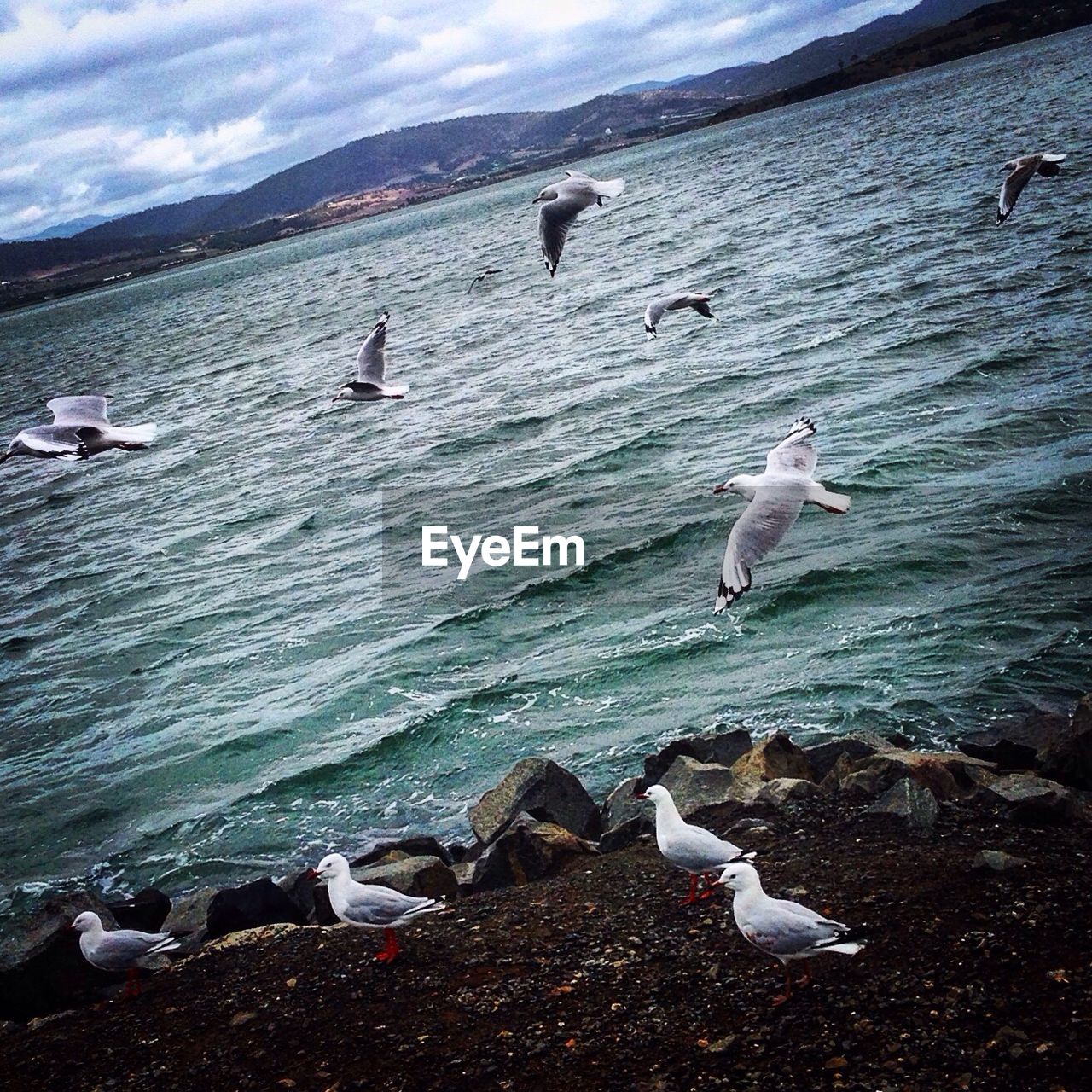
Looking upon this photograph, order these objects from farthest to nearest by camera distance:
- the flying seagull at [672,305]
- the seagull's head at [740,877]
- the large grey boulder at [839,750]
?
the flying seagull at [672,305]
the large grey boulder at [839,750]
the seagull's head at [740,877]

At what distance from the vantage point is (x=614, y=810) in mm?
10180

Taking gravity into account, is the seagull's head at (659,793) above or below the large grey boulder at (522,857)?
above

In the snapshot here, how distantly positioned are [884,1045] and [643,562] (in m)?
11.2

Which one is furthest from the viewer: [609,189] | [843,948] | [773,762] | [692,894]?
[609,189]

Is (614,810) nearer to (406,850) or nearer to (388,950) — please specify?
(406,850)

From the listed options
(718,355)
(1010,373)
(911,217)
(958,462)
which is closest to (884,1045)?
(958,462)

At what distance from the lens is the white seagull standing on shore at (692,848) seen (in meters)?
7.84

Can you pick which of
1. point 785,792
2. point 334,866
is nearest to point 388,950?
point 334,866

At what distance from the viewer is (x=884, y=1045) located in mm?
5918

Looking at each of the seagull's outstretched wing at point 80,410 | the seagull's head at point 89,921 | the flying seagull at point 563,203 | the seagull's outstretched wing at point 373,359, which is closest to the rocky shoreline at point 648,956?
the seagull's head at point 89,921

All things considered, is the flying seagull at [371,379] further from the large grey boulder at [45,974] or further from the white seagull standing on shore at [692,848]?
the white seagull standing on shore at [692,848]

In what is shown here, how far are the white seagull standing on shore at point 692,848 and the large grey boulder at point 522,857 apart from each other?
4.79 feet

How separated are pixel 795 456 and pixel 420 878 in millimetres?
5252

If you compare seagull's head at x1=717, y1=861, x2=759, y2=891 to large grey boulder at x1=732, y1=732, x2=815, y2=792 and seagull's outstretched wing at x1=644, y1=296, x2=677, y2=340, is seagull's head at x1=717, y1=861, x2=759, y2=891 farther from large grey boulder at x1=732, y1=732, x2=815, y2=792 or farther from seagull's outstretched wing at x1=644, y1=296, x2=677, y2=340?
seagull's outstretched wing at x1=644, y1=296, x2=677, y2=340
